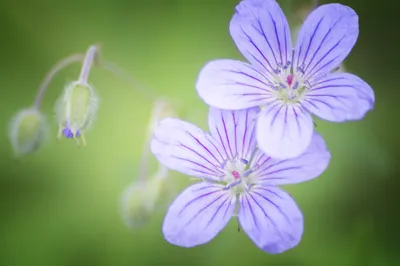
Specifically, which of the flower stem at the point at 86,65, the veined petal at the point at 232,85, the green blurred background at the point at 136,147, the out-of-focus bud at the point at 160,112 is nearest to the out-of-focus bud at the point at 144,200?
the out-of-focus bud at the point at 160,112

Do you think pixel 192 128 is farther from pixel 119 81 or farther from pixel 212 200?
pixel 119 81

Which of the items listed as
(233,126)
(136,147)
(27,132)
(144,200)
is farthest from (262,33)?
(136,147)

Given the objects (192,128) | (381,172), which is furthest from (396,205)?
(192,128)

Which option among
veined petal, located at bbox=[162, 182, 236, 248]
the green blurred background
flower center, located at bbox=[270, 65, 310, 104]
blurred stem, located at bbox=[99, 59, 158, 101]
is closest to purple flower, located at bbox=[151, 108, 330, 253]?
veined petal, located at bbox=[162, 182, 236, 248]

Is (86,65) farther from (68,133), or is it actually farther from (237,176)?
(237,176)

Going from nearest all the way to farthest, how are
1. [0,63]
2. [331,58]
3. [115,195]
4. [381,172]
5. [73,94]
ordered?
1. [331,58]
2. [73,94]
3. [381,172]
4. [115,195]
5. [0,63]

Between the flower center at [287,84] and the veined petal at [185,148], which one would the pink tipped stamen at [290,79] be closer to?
the flower center at [287,84]

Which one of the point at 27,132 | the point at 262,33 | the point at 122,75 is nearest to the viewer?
the point at 262,33
